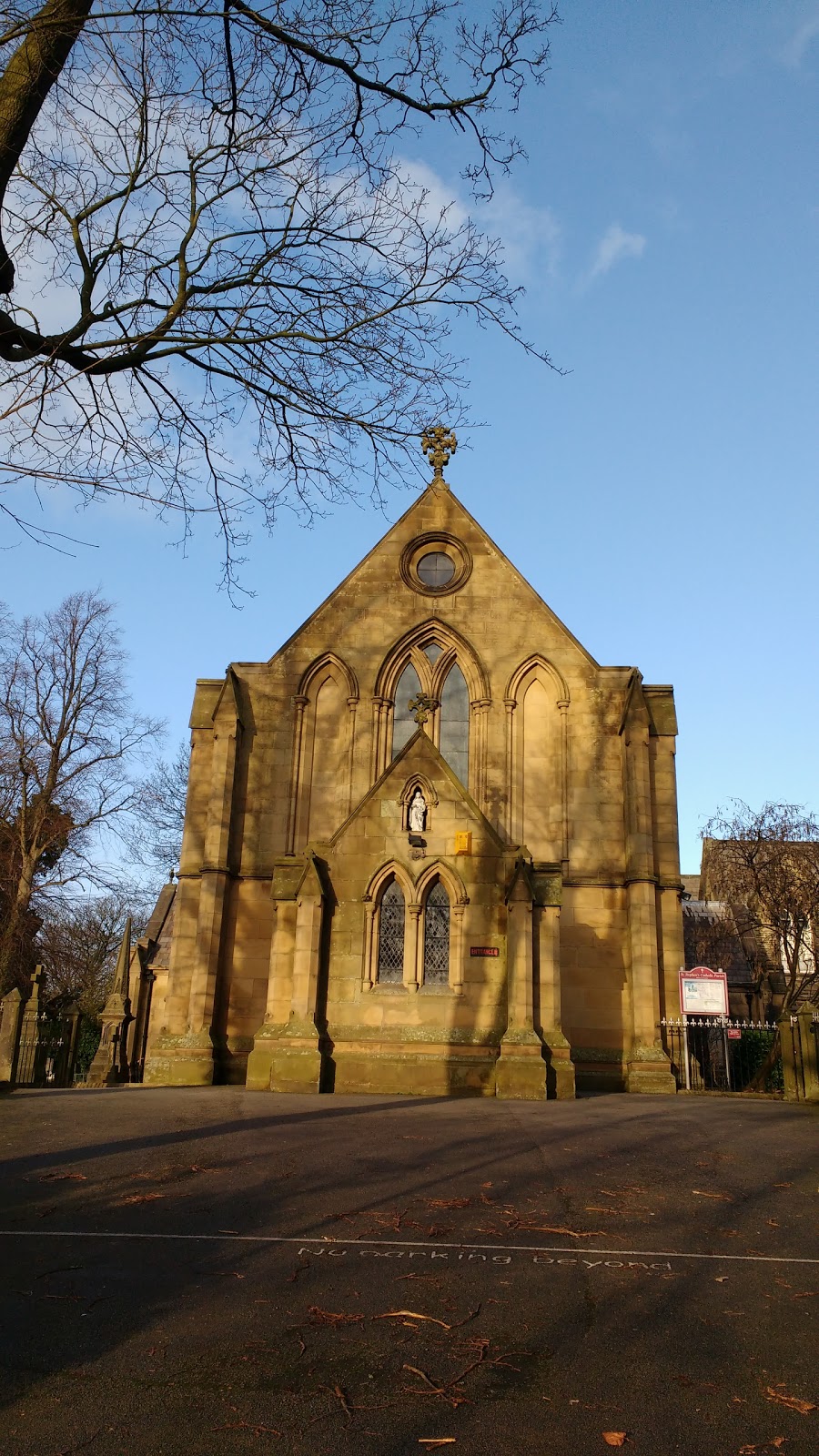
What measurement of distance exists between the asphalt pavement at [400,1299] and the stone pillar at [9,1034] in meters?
10.3

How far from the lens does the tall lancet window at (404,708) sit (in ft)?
78.1

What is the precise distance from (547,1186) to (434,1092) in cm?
831

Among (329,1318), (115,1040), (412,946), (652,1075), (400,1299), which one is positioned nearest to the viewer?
(329,1318)

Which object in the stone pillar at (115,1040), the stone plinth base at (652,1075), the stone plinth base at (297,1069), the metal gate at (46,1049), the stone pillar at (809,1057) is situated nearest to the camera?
the stone plinth base at (297,1069)

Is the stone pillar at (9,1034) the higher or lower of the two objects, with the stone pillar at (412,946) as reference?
lower

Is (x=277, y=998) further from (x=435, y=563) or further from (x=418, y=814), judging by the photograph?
(x=435, y=563)

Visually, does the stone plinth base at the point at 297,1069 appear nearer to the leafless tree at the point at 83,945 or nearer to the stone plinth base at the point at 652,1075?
the stone plinth base at the point at 652,1075

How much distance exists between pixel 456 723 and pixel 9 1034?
10870 mm

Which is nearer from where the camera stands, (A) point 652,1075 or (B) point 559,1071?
(B) point 559,1071

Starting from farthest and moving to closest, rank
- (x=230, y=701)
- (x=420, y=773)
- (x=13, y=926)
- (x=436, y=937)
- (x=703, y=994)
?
(x=13, y=926) → (x=230, y=701) → (x=703, y=994) → (x=420, y=773) → (x=436, y=937)

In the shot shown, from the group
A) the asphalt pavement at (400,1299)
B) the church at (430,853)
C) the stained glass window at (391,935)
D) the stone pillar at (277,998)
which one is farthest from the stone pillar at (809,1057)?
the stone pillar at (277,998)

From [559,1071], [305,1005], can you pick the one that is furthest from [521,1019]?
[305,1005]

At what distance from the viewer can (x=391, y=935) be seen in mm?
18000

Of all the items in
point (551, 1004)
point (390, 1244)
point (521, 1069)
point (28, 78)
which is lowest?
point (390, 1244)
